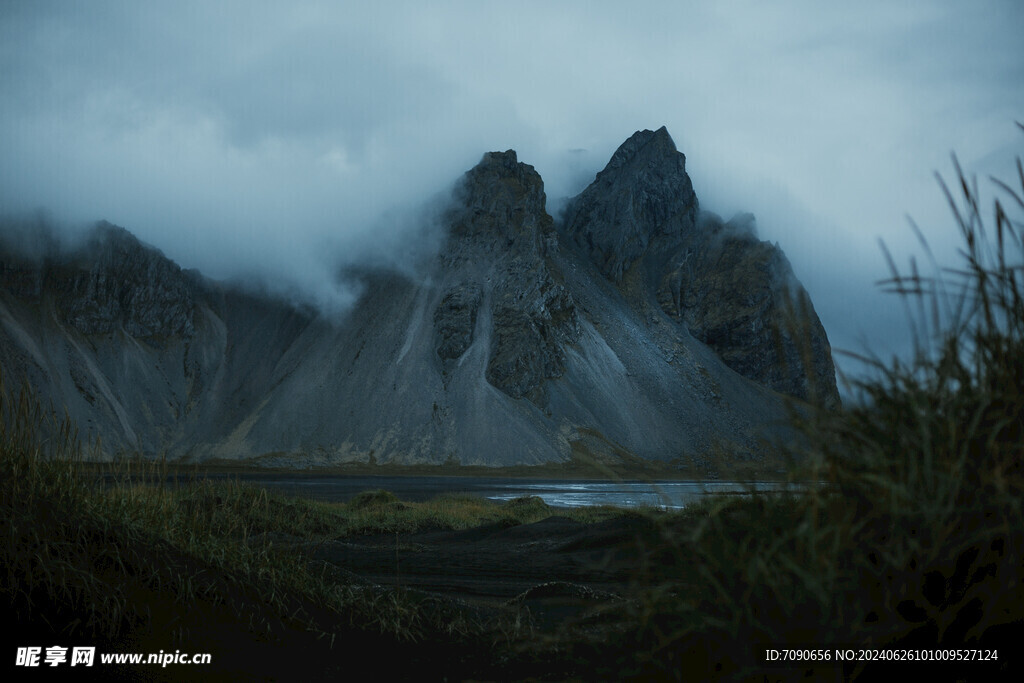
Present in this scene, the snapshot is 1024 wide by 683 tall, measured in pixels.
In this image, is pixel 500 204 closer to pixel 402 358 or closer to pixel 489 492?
pixel 402 358

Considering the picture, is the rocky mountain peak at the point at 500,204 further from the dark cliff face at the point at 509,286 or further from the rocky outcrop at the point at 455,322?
the rocky outcrop at the point at 455,322

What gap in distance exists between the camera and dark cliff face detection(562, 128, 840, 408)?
132 metres

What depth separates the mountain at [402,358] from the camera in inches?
3391

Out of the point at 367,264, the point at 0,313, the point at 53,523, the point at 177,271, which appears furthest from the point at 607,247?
the point at 53,523

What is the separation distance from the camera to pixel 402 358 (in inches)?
3762

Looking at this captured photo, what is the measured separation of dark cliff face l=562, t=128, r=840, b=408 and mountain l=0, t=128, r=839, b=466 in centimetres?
520

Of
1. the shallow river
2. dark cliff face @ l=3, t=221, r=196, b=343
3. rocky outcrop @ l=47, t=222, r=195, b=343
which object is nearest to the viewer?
the shallow river

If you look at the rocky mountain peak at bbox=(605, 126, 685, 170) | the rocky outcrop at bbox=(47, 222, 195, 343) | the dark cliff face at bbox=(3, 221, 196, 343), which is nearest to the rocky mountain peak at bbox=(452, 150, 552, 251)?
the rocky mountain peak at bbox=(605, 126, 685, 170)

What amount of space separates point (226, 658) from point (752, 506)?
499 centimetres

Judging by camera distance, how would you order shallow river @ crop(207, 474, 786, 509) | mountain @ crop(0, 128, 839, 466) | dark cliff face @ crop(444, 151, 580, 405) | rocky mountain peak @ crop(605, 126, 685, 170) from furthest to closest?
1. rocky mountain peak @ crop(605, 126, 685, 170)
2. dark cliff face @ crop(444, 151, 580, 405)
3. mountain @ crop(0, 128, 839, 466)
4. shallow river @ crop(207, 474, 786, 509)

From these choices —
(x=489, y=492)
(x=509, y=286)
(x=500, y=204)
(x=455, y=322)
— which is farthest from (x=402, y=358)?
(x=489, y=492)

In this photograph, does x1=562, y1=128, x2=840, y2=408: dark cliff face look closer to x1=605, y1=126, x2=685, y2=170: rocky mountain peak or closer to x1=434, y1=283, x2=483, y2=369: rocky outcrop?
x1=605, y1=126, x2=685, y2=170: rocky mountain peak

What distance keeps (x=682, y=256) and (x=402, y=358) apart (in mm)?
65558

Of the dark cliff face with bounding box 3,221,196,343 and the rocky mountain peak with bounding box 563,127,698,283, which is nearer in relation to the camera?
the dark cliff face with bounding box 3,221,196,343
